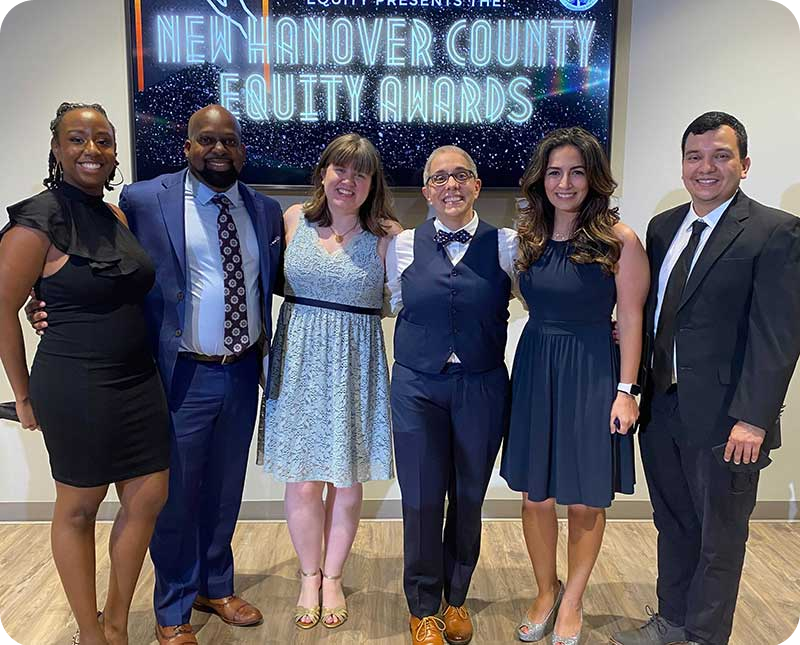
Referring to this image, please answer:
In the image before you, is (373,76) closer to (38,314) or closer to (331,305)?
(331,305)

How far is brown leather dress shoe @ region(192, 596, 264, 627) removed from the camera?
254cm

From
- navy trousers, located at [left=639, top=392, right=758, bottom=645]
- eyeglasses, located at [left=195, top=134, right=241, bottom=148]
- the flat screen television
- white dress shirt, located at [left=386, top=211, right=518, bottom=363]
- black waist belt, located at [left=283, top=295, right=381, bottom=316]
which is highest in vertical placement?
the flat screen television

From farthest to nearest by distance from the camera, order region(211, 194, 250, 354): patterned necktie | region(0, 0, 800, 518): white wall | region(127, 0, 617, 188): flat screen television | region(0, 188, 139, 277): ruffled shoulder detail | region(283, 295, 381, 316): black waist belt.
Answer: region(0, 0, 800, 518): white wall → region(127, 0, 617, 188): flat screen television → region(283, 295, 381, 316): black waist belt → region(211, 194, 250, 354): patterned necktie → region(0, 188, 139, 277): ruffled shoulder detail

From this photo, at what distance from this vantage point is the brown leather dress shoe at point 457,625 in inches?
95.4

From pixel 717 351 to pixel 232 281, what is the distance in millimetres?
1502

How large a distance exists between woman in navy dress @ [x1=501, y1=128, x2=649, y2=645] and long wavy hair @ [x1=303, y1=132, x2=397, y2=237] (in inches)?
18.9

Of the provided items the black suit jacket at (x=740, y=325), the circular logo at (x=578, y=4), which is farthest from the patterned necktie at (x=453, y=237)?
the circular logo at (x=578, y=4)

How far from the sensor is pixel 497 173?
311 cm

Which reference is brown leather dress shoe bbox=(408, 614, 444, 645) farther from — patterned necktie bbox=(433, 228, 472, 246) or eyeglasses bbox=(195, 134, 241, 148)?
Result: eyeglasses bbox=(195, 134, 241, 148)

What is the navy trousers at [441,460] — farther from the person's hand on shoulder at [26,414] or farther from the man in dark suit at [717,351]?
the person's hand on shoulder at [26,414]

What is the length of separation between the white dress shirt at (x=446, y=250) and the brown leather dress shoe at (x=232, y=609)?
122 cm

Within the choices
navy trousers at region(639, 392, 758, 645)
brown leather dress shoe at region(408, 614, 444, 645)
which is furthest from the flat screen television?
brown leather dress shoe at region(408, 614, 444, 645)

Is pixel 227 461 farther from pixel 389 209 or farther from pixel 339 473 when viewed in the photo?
pixel 389 209

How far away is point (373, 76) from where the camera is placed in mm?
3020
